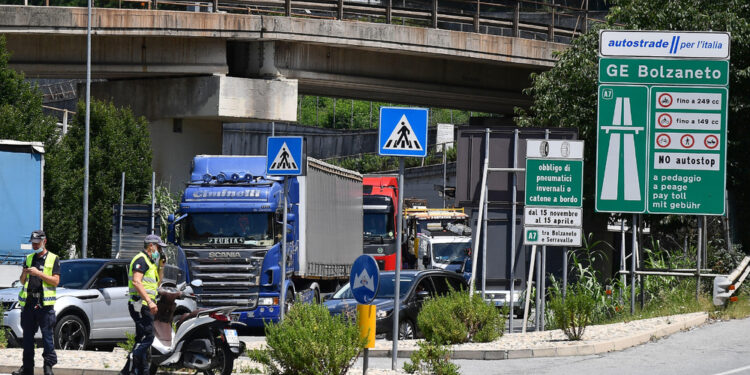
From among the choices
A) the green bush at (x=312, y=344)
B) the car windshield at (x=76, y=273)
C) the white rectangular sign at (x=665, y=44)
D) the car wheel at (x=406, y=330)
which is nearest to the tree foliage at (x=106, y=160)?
the car windshield at (x=76, y=273)

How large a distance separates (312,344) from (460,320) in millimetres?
5343

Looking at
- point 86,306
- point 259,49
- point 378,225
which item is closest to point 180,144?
point 259,49

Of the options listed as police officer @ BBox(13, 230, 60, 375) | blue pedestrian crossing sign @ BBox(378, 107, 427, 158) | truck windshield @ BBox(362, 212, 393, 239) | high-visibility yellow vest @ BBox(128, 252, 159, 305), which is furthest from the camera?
truck windshield @ BBox(362, 212, 393, 239)

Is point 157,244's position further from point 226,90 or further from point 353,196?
point 226,90

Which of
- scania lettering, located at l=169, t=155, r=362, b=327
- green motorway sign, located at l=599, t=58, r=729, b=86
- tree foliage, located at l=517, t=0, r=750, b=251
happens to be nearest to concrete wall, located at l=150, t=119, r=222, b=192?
tree foliage, located at l=517, t=0, r=750, b=251

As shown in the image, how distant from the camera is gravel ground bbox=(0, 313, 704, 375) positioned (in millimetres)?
13820

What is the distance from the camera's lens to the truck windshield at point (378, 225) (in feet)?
118

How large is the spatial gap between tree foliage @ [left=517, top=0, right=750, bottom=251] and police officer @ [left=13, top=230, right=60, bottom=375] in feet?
58.9

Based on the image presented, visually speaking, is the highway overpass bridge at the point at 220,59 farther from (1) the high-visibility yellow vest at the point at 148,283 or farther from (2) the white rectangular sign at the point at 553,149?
(1) the high-visibility yellow vest at the point at 148,283

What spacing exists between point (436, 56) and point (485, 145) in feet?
51.8

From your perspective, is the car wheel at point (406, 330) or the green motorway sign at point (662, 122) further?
the green motorway sign at point (662, 122)

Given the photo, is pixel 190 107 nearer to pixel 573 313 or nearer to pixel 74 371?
pixel 573 313

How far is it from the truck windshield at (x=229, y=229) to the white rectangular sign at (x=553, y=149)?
5.45 m

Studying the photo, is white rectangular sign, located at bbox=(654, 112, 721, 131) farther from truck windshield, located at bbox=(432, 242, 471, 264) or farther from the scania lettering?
truck windshield, located at bbox=(432, 242, 471, 264)
